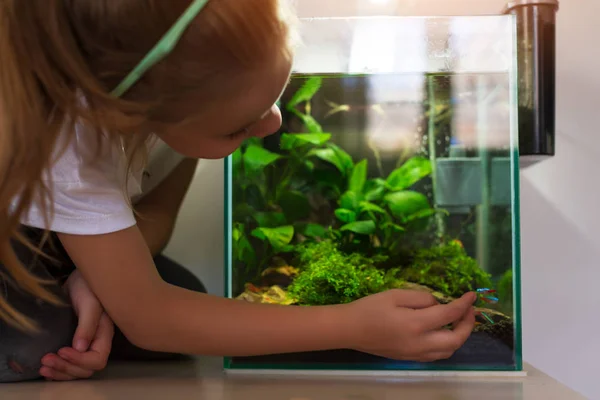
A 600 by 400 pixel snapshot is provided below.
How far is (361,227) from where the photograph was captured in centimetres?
100

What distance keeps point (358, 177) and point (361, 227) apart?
87 mm

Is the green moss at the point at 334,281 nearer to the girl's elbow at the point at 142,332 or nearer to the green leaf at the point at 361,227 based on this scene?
the green leaf at the point at 361,227

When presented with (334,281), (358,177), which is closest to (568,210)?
(358,177)

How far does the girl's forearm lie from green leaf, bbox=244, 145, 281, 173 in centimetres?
25

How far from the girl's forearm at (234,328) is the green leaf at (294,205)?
228 millimetres

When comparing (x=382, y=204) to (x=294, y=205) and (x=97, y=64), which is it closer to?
(x=294, y=205)

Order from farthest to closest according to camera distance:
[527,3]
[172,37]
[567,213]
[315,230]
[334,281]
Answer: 1. [567,213]
2. [527,3]
3. [315,230]
4. [334,281]
5. [172,37]

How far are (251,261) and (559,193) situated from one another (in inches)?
30.1

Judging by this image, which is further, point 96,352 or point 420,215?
point 420,215

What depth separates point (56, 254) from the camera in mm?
920

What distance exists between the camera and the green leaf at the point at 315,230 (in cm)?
100

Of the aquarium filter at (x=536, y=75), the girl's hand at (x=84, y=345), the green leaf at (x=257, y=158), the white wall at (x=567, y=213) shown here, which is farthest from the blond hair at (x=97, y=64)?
the white wall at (x=567, y=213)

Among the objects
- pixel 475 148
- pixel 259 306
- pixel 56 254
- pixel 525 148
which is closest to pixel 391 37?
pixel 475 148

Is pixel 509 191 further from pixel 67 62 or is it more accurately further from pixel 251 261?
pixel 67 62
